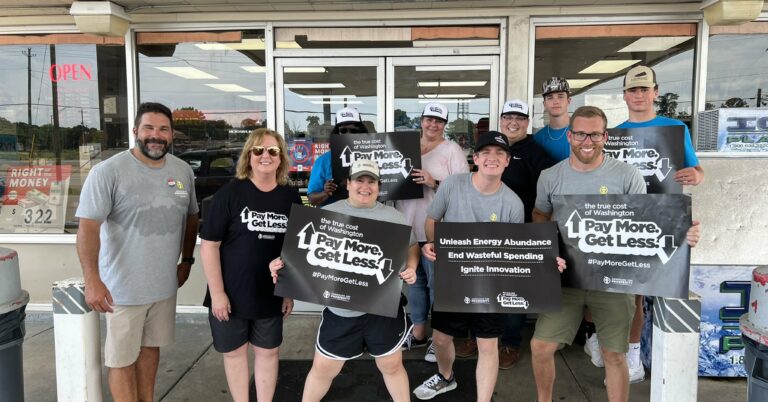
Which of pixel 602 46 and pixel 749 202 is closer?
pixel 749 202

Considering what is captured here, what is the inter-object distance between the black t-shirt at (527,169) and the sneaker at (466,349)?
128 cm

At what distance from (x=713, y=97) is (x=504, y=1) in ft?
7.17

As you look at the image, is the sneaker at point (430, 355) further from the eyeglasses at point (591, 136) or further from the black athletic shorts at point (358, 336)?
the eyeglasses at point (591, 136)

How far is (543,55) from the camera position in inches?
190

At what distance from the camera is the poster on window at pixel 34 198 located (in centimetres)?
525

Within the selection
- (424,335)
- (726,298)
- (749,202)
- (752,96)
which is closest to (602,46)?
(752,96)

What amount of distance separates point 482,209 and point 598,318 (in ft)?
3.05

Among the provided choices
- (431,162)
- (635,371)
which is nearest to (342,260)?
(431,162)

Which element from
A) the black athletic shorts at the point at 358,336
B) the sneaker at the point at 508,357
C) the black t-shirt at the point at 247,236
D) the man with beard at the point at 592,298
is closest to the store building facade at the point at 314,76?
the sneaker at the point at 508,357

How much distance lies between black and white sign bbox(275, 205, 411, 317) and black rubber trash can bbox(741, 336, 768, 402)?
1.70 meters

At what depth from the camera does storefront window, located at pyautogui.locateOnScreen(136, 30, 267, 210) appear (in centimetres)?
504

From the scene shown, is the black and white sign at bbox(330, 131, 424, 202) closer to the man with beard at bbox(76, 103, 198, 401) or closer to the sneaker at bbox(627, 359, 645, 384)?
the man with beard at bbox(76, 103, 198, 401)

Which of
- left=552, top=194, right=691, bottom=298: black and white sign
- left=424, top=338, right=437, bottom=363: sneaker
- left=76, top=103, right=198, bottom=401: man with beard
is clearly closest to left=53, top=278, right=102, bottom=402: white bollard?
left=76, top=103, right=198, bottom=401: man with beard

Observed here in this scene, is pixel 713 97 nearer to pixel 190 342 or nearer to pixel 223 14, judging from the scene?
pixel 223 14
